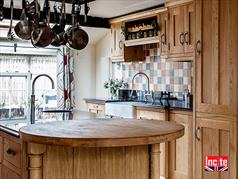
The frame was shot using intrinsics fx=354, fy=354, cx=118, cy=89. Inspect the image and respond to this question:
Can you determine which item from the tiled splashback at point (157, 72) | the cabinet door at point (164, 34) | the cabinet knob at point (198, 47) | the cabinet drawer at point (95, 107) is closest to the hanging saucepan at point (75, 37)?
the cabinet knob at point (198, 47)

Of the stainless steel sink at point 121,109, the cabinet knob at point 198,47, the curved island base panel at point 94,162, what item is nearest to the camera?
the curved island base panel at point 94,162

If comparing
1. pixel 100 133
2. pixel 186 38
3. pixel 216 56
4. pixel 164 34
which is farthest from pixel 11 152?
pixel 164 34

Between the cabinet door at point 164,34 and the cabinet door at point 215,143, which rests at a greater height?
the cabinet door at point 164,34

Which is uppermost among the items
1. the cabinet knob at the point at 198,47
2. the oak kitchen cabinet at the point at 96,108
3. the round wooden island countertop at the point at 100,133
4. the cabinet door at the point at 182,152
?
the cabinet knob at the point at 198,47

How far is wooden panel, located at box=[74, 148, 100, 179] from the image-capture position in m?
2.19

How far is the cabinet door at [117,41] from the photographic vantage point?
18.9 ft

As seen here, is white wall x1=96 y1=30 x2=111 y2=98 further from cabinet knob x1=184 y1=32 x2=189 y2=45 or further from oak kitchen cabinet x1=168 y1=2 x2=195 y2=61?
cabinet knob x1=184 y1=32 x2=189 y2=45

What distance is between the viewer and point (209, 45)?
3564 mm

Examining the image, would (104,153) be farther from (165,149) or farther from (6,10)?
(6,10)

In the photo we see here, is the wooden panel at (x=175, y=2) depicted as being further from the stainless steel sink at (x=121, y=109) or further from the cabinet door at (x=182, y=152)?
the stainless steel sink at (x=121, y=109)

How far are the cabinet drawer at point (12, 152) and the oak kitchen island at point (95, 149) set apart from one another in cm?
12

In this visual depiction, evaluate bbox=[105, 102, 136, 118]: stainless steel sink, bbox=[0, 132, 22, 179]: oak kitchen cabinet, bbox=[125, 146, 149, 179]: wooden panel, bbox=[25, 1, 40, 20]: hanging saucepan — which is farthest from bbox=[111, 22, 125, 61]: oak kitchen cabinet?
bbox=[125, 146, 149, 179]: wooden panel

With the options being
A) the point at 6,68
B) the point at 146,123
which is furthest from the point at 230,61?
the point at 6,68

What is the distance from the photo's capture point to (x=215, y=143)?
351 centimetres
